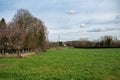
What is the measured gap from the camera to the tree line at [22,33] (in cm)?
5478

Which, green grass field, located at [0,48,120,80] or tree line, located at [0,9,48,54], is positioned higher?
tree line, located at [0,9,48,54]

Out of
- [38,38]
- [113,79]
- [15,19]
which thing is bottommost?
[113,79]

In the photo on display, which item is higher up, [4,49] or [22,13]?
[22,13]

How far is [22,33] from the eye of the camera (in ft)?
187

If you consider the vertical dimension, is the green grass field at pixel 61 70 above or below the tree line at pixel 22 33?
below

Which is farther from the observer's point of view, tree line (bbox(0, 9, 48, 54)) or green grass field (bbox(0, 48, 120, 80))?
tree line (bbox(0, 9, 48, 54))

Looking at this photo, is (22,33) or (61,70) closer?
(61,70)

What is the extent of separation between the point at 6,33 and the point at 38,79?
135 ft

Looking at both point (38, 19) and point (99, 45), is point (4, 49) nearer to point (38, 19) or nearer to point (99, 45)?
point (38, 19)

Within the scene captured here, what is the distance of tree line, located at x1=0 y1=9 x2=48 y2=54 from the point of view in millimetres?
54781

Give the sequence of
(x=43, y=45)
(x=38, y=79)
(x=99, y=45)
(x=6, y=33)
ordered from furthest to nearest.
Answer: (x=99, y=45)
(x=43, y=45)
(x=6, y=33)
(x=38, y=79)

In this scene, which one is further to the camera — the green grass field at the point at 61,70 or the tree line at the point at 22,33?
the tree line at the point at 22,33

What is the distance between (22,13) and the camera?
6525 centimetres

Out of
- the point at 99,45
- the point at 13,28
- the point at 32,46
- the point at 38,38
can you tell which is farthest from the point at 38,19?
the point at 99,45
